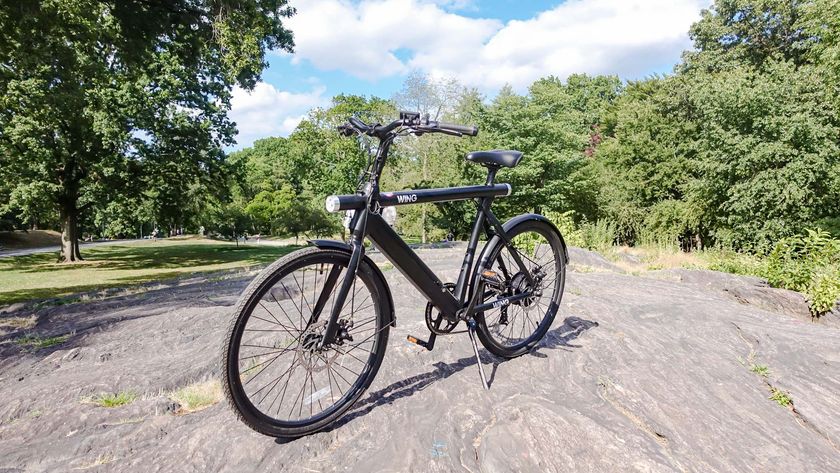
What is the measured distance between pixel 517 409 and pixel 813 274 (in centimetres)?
589

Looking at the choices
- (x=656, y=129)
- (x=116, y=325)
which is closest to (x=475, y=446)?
(x=116, y=325)

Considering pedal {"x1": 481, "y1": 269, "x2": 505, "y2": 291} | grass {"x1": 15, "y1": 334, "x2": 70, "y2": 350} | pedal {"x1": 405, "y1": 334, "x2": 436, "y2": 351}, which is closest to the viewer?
pedal {"x1": 405, "y1": 334, "x2": 436, "y2": 351}

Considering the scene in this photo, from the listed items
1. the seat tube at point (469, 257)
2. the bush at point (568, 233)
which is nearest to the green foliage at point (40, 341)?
the seat tube at point (469, 257)

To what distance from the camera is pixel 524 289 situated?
3.21 metres

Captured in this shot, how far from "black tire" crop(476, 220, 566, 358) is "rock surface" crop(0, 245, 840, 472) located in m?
0.14

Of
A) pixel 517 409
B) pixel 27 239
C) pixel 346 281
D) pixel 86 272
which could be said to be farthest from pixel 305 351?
pixel 27 239

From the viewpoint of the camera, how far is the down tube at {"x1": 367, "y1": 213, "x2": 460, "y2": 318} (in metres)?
2.35

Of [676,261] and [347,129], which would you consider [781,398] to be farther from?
[676,261]

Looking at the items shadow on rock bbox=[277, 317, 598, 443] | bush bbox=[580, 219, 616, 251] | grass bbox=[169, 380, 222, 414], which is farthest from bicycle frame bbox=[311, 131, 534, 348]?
bush bbox=[580, 219, 616, 251]

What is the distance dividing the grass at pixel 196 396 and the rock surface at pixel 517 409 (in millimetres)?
Result: 91

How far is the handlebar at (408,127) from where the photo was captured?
2.31 meters

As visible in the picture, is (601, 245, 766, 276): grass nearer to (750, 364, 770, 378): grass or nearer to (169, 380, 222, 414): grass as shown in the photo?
(750, 364, 770, 378): grass

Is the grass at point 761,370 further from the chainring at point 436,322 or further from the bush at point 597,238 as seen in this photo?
the bush at point 597,238

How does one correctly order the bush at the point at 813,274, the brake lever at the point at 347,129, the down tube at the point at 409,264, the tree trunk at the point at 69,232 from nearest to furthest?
the down tube at the point at 409,264 → the brake lever at the point at 347,129 → the bush at the point at 813,274 → the tree trunk at the point at 69,232
